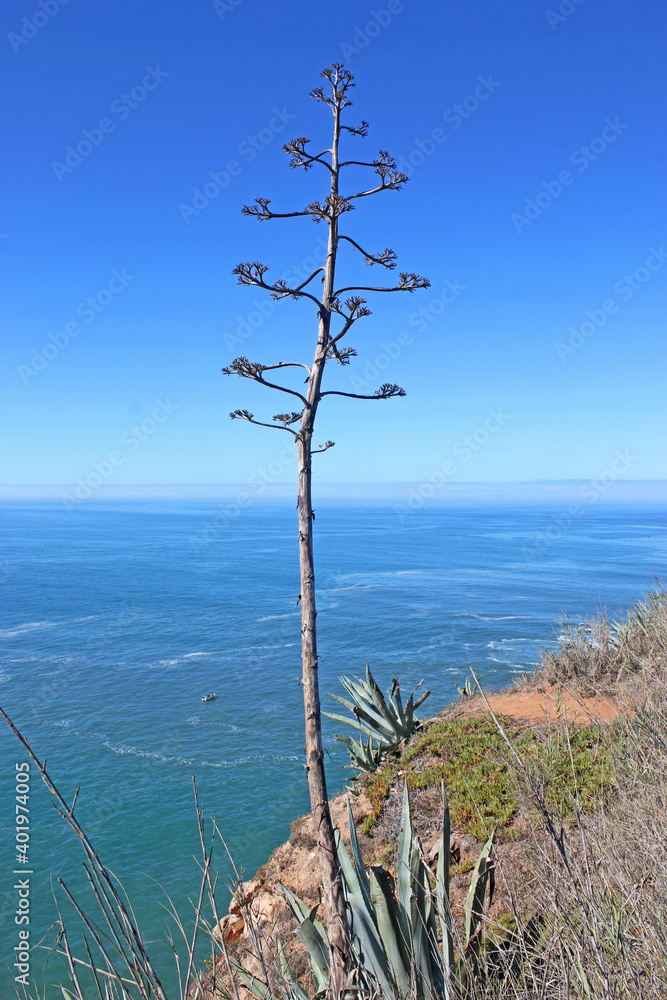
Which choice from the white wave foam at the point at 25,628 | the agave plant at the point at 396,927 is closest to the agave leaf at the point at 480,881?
the agave plant at the point at 396,927

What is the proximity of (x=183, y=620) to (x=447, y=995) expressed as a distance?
90.2 feet

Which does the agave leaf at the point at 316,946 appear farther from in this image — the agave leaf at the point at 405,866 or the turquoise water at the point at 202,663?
the turquoise water at the point at 202,663

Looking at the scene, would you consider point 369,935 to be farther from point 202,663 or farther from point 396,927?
point 202,663

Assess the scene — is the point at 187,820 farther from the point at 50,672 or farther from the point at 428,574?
the point at 428,574

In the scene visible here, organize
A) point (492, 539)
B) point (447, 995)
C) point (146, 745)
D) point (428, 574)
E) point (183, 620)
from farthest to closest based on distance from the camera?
point (492, 539)
point (428, 574)
point (183, 620)
point (146, 745)
point (447, 995)

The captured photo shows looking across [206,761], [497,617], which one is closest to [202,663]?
[206,761]

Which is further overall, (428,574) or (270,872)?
(428,574)

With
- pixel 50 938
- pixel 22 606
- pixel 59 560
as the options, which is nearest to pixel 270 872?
pixel 50 938

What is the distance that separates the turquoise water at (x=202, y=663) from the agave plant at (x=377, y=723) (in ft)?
6.64

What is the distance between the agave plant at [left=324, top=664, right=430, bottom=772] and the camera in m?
9.45

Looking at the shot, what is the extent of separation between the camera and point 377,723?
32.7 feet

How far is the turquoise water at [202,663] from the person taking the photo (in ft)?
34.3

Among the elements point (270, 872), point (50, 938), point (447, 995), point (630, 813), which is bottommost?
point (50, 938)

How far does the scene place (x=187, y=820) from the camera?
36.3 feet
